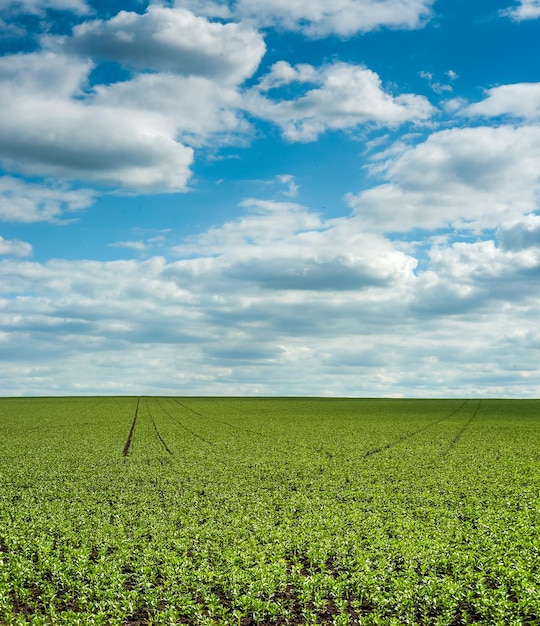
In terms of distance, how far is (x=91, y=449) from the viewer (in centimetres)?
4778

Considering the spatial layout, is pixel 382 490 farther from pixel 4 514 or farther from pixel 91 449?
pixel 91 449

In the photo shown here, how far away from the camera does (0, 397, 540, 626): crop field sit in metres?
15.3

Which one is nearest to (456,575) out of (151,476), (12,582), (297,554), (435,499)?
(297,554)

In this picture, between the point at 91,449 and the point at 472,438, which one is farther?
the point at 472,438

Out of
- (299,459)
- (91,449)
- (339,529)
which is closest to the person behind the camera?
(339,529)

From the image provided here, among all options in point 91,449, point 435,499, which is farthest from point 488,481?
point 91,449

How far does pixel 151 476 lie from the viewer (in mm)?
34656

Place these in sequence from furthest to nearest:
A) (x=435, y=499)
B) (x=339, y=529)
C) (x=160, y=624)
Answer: (x=435, y=499), (x=339, y=529), (x=160, y=624)

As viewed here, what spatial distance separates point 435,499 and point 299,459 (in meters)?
14.9

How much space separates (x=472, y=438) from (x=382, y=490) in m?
30.3

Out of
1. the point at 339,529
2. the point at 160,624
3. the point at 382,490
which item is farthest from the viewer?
the point at 382,490

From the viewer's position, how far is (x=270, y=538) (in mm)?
21359

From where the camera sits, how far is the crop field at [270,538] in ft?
50.3

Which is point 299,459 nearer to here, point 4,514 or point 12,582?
point 4,514
